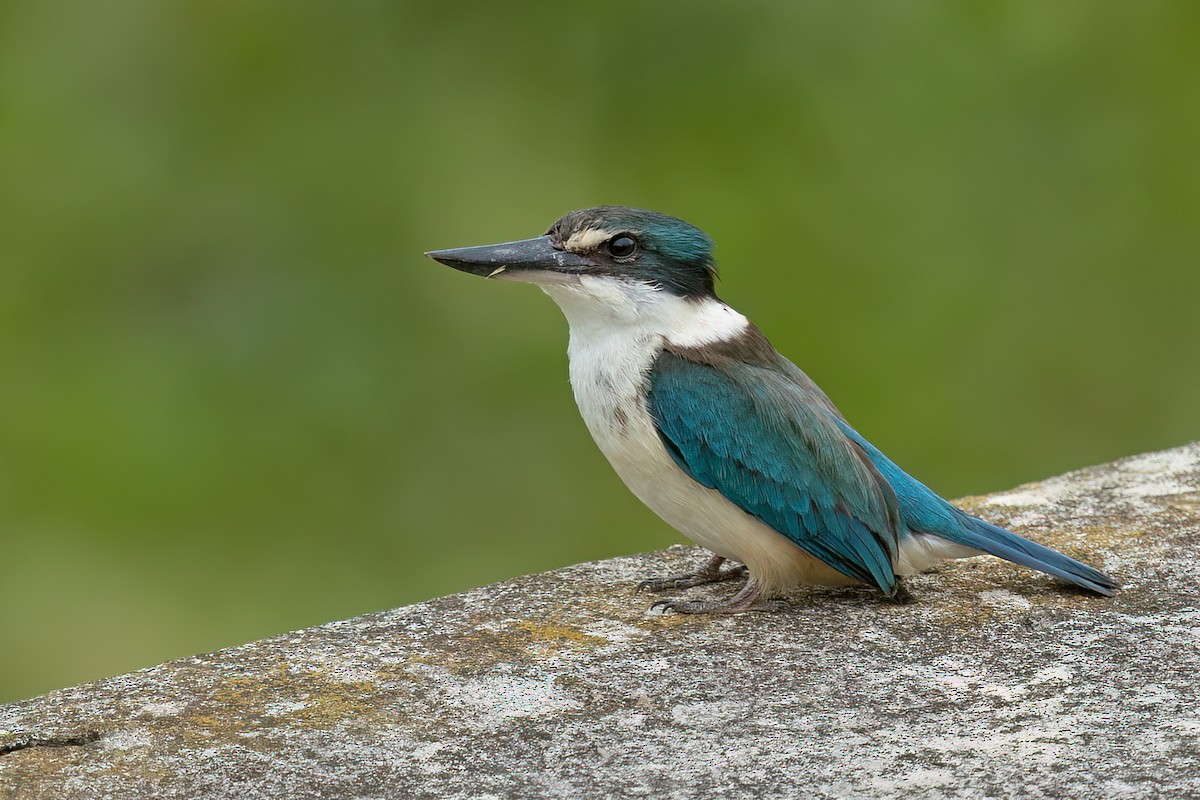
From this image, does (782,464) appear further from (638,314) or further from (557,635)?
(557,635)

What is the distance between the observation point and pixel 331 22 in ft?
24.9

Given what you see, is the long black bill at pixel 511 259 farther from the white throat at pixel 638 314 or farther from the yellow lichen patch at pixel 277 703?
the yellow lichen patch at pixel 277 703

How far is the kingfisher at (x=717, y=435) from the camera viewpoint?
3.64 meters

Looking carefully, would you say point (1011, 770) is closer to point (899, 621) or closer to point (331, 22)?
point (899, 621)

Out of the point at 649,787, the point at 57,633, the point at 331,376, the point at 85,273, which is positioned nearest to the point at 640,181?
the point at 331,376

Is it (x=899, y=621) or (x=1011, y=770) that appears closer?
(x=1011, y=770)

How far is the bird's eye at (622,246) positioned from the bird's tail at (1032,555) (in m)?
1.01

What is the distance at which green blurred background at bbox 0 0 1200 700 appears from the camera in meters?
6.84

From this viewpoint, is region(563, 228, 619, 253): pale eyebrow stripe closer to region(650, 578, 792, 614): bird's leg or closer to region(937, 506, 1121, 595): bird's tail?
region(650, 578, 792, 614): bird's leg

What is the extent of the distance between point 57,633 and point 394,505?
1457 mm

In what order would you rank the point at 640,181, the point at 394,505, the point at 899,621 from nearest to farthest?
the point at 899,621
the point at 394,505
the point at 640,181

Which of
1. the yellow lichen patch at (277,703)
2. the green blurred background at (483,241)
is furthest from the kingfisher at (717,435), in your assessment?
the green blurred background at (483,241)

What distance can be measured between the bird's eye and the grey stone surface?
0.80 meters

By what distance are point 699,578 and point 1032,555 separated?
808 millimetres
